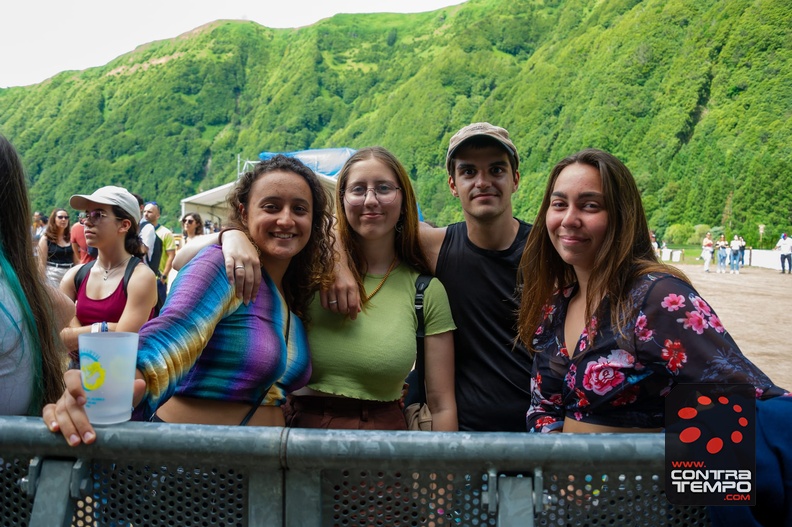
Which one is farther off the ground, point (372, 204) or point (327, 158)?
point (327, 158)

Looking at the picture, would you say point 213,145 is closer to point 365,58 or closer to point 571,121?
point 365,58

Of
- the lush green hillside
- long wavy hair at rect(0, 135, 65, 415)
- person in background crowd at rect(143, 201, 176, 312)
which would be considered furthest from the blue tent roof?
the lush green hillside

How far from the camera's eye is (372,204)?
93.2 inches

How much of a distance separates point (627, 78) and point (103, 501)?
224 ft

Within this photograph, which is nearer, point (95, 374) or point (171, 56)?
point (95, 374)

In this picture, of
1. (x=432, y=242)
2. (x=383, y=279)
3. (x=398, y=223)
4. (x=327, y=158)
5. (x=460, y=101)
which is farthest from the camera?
(x=460, y=101)

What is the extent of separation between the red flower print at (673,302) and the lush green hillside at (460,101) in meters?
39.4

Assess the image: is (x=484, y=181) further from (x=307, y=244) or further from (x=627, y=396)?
(x=627, y=396)

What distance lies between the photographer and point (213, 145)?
380ft

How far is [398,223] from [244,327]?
3.14 feet

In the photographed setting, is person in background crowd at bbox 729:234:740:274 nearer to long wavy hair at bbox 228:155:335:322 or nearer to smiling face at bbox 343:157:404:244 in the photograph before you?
smiling face at bbox 343:157:404:244

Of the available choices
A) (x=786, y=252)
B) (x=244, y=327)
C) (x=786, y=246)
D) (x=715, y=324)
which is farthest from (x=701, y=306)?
(x=786, y=246)

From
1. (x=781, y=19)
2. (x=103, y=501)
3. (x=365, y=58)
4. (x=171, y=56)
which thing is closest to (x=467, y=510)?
(x=103, y=501)

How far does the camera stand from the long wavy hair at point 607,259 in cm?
176
